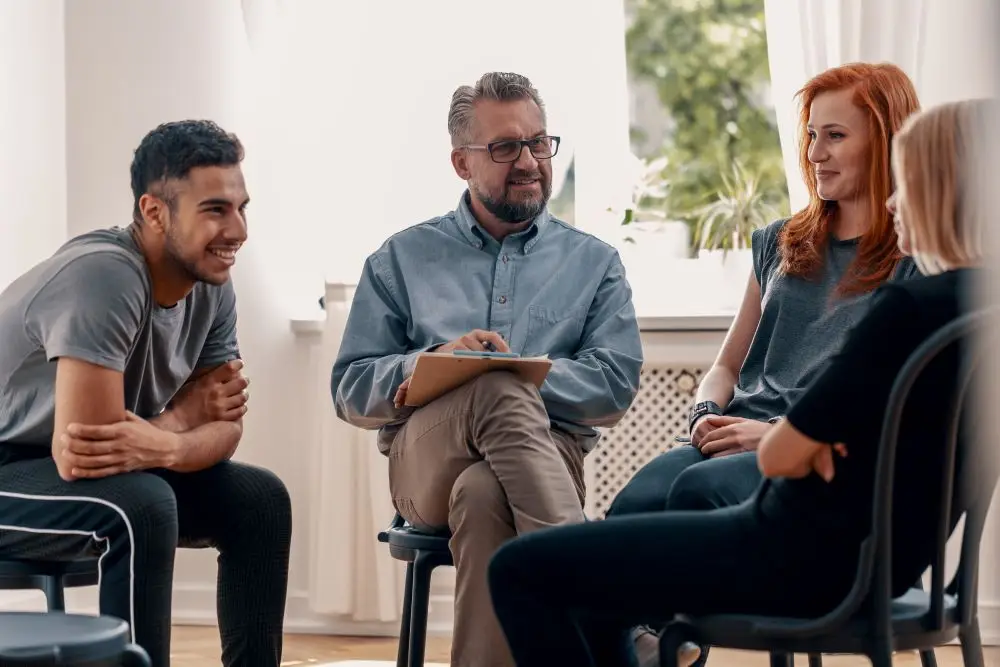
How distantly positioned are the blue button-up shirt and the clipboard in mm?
161

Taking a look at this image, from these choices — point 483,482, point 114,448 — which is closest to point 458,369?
point 483,482

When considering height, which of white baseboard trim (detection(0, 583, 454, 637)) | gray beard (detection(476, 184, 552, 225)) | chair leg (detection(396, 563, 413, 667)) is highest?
gray beard (detection(476, 184, 552, 225))

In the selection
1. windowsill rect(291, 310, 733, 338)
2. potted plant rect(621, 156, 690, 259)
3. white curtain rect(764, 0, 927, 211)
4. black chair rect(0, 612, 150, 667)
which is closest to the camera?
black chair rect(0, 612, 150, 667)

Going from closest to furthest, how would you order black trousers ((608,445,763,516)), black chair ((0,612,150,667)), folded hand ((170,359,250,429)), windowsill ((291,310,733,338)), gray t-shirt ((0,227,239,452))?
black chair ((0,612,150,667)) < black trousers ((608,445,763,516)) < gray t-shirt ((0,227,239,452)) < folded hand ((170,359,250,429)) < windowsill ((291,310,733,338))

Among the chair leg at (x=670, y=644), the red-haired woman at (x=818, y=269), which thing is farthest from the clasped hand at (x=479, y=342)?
the chair leg at (x=670, y=644)

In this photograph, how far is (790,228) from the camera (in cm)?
238

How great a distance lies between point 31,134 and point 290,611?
5.05ft

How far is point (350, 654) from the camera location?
3336 mm

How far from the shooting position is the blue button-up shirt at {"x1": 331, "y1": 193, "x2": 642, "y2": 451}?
2412 millimetres

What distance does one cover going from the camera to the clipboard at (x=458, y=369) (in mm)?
2111

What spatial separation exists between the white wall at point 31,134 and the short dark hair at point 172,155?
1.33m

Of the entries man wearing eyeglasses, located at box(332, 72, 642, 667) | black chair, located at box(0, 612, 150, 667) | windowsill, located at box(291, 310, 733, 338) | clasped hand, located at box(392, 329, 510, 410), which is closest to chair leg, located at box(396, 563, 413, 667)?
man wearing eyeglasses, located at box(332, 72, 642, 667)

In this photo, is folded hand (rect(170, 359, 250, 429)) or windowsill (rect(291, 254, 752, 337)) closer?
folded hand (rect(170, 359, 250, 429))

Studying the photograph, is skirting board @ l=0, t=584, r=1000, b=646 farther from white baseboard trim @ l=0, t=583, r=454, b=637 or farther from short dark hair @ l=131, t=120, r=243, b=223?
short dark hair @ l=131, t=120, r=243, b=223
